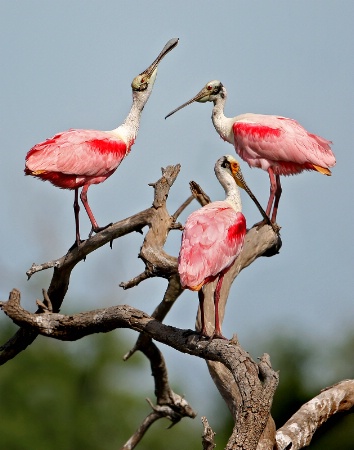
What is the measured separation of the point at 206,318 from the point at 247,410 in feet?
9.62

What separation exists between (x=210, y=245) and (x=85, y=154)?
321 cm

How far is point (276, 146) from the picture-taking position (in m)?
13.7

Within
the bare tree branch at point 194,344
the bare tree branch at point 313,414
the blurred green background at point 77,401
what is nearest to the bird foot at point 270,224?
the bare tree branch at point 313,414

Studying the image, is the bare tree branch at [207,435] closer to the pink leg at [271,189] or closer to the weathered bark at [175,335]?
the weathered bark at [175,335]

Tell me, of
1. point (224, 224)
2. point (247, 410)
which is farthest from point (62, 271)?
point (247, 410)

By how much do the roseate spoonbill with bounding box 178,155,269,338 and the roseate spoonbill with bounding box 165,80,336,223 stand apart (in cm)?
262

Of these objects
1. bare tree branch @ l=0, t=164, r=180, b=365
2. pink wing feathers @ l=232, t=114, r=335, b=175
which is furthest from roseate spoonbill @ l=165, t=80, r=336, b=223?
bare tree branch @ l=0, t=164, r=180, b=365

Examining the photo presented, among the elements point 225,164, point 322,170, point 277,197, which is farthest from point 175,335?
point 322,170

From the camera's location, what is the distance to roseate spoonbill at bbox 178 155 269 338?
987 centimetres

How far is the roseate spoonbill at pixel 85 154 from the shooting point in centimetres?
1279

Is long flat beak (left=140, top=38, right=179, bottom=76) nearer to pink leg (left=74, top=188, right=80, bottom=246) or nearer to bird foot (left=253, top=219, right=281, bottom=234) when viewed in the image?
pink leg (left=74, top=188, right=80, bottom=246)

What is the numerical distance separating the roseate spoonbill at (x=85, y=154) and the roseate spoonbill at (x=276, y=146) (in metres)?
1.06

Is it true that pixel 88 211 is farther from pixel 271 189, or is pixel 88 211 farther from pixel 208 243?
pixel 208 243

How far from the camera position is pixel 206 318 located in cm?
1166
